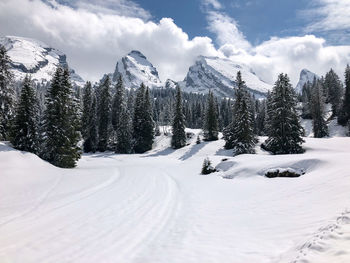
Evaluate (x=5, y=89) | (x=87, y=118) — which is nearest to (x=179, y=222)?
(x=5, y=89)

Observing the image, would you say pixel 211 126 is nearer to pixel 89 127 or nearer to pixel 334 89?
pixel 89 127

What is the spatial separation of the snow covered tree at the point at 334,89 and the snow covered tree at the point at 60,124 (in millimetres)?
75025

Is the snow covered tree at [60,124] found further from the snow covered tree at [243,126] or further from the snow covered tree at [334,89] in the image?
the snow covered tree at [334,89]

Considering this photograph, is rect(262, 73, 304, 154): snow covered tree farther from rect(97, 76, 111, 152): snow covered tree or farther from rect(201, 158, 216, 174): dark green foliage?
rect(97, 76, 111, 152): snow covered tree

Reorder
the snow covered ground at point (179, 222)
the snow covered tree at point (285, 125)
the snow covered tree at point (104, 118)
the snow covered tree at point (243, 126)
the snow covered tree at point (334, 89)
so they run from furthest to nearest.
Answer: the snow covered tree at point (334, 89), the snow covered tree at point (104, 118), the snow covered tree at point (243, 126), the snow covered tree at point (285, 125), the snow covered ground at point (179, 222)

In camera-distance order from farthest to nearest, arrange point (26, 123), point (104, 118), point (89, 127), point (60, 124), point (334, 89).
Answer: point (334, 89)
point (104, 118)
point (89, 127)
point (26, 123)
point (60, 124)

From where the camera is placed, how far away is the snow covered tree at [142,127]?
59.8 metres

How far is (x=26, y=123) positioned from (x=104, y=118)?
3135cm

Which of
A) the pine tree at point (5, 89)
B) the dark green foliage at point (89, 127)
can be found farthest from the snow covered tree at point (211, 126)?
the pine tree at point (5, 89)

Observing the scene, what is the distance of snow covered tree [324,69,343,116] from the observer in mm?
72338

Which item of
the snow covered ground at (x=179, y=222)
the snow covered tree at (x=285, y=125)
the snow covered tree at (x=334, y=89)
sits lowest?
the snow covered ground at (x=179, y=222)

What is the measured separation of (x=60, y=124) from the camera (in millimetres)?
28969

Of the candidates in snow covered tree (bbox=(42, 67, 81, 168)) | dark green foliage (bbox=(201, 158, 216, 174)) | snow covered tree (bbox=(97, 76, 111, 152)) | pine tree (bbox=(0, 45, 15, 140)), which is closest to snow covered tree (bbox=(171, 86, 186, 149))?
snow covered tree (bbox=(97, 76, 111, 152))

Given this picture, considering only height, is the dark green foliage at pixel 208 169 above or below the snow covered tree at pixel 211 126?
below
